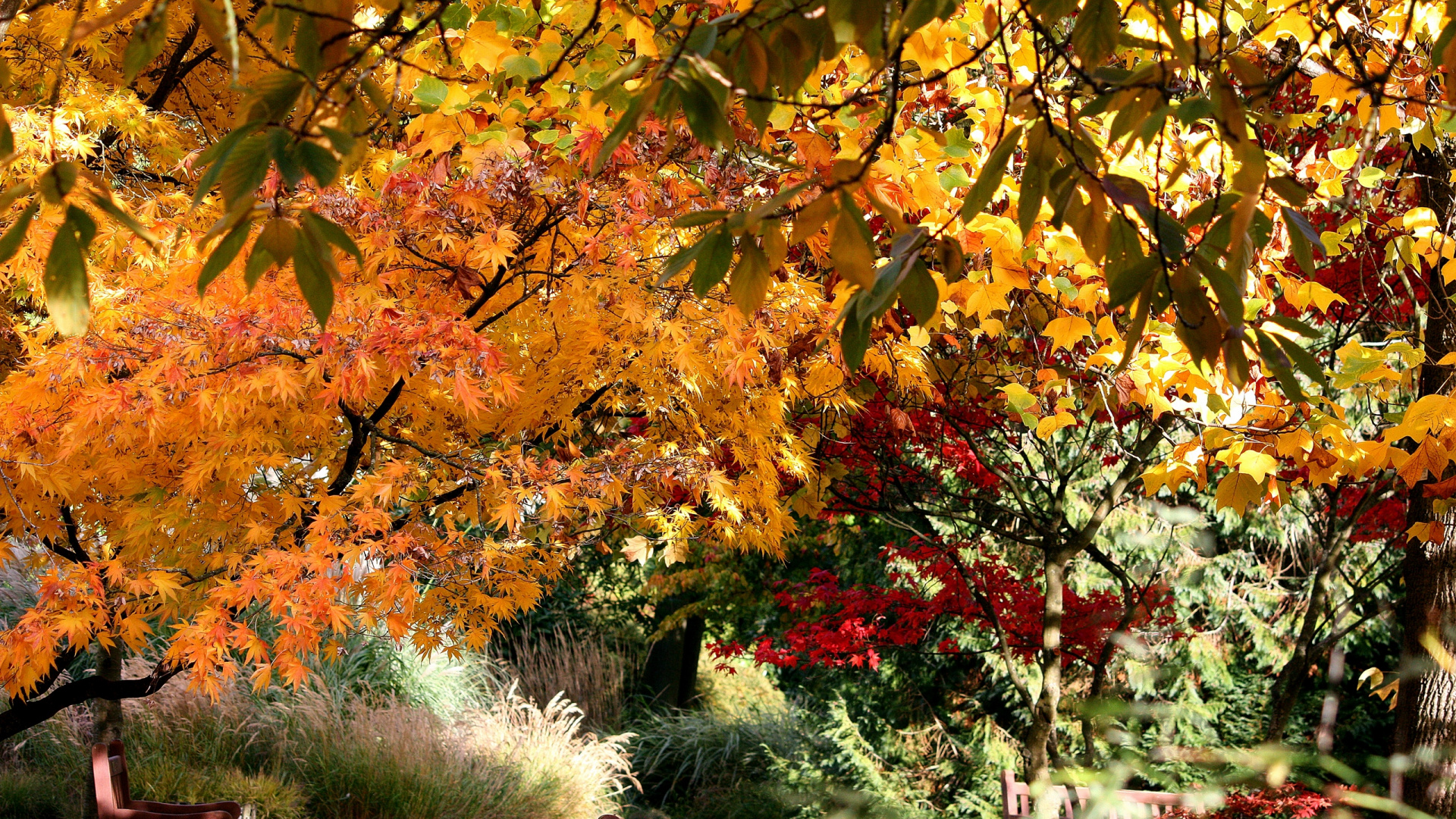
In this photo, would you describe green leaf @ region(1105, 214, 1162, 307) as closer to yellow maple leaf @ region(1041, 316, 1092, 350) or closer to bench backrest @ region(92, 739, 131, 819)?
yellow maple leaf @ region(1041, 316, 1092, 350)

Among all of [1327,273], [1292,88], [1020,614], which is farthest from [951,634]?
[1292,88]

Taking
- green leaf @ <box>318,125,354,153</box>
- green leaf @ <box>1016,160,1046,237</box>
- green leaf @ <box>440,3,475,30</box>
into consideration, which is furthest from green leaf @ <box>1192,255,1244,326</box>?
green leaf @ <box>440,3,475,30</box>

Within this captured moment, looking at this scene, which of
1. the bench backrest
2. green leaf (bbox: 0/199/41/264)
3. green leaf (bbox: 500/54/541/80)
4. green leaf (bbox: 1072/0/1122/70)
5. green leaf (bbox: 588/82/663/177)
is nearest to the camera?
green leaf (bbox: 0/199/41/264)

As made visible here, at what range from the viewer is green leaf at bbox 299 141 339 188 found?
0.83 meters

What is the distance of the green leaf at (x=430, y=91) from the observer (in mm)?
2277

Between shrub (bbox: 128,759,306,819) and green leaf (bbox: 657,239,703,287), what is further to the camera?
shrub (bbox: 128,759,306,819)

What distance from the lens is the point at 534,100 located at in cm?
292

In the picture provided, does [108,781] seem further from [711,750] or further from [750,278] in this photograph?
[711,750]

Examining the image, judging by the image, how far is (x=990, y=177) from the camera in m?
0.98

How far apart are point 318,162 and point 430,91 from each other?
1.58m

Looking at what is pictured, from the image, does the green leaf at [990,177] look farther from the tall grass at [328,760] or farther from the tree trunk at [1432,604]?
the tall grass at [328,760]

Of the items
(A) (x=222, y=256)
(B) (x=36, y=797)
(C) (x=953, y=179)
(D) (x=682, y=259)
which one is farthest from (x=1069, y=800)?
(B) (x=36, y=797)

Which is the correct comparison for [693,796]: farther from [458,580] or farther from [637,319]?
[637,319]

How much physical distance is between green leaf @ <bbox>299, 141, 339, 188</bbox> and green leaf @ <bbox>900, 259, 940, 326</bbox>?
498 millimetres
